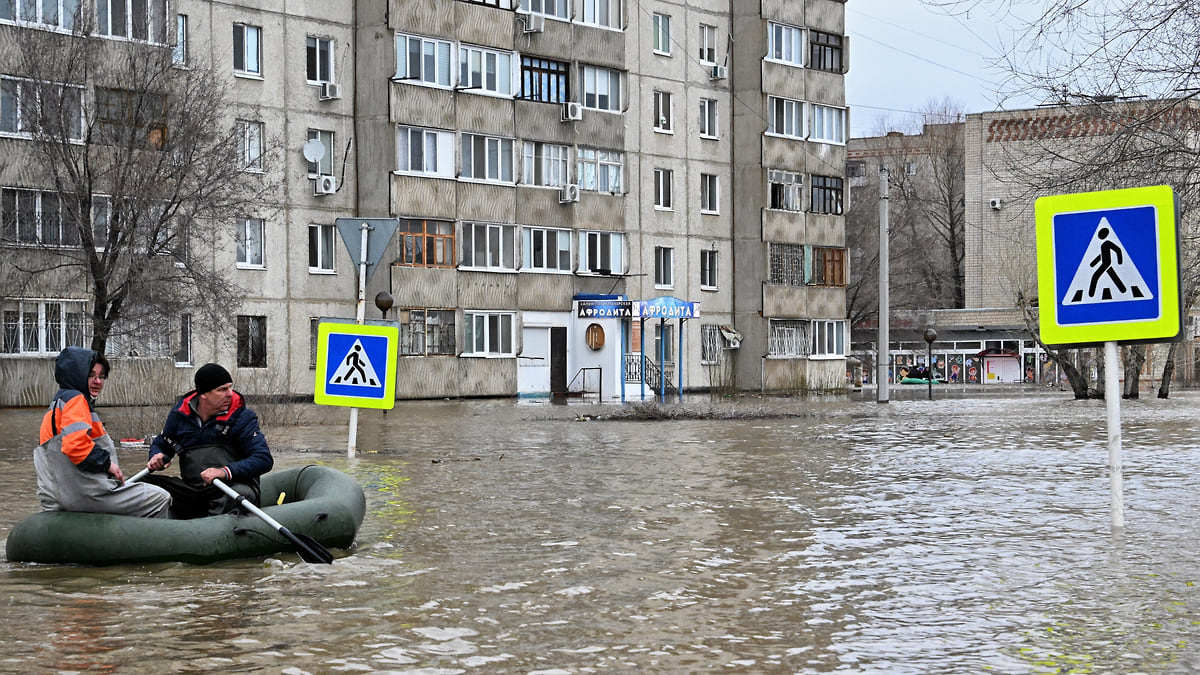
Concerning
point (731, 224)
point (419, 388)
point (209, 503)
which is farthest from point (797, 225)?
point (209, 503)

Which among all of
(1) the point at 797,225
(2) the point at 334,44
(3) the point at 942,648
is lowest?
(3) the point at 942,648

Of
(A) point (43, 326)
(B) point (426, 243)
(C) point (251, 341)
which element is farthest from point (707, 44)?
(A) point (43, 326)

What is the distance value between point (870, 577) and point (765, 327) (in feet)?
173

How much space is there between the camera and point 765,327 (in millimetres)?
62500

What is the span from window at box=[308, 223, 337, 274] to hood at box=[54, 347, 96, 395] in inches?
1545

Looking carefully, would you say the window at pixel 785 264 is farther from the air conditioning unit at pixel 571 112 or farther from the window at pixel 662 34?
the air conditioning unit at pixel 571 112

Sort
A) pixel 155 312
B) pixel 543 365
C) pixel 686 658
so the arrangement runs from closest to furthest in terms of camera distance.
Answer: pixel 686 658 → pixel 155 312 → pixel 543 365

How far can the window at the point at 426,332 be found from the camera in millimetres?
49938

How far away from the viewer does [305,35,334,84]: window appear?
161 feet

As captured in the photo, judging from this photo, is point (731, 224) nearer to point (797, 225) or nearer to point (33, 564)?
point (797, 225)

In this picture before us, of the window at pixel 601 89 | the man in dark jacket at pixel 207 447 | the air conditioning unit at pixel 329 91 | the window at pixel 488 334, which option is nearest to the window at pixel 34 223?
the air conditioning unit at pixel 329 91

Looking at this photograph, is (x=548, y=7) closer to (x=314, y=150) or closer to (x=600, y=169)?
(x=600, y=169)

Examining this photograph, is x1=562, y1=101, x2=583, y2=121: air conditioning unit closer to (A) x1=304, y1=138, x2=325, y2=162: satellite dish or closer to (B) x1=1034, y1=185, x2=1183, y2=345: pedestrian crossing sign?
(A) x1=304, y1=138, x2=325, y2=162: satellite dish

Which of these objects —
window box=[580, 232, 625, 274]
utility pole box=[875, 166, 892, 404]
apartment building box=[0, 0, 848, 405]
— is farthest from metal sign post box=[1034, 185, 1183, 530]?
window box=[580, 232, 625, 274]
